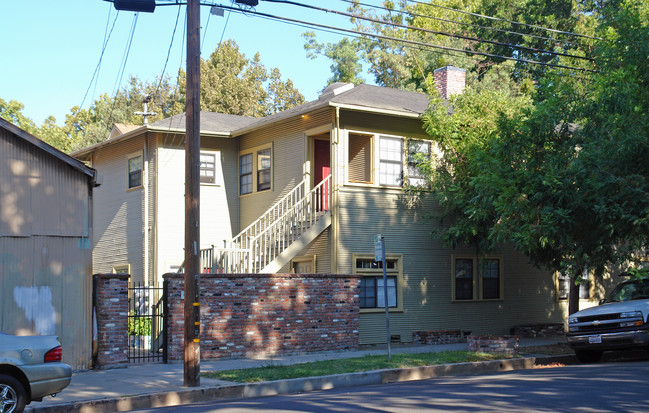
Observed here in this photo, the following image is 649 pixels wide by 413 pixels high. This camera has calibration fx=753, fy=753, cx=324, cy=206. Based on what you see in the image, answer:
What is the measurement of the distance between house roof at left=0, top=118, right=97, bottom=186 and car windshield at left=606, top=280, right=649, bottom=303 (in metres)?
12.2

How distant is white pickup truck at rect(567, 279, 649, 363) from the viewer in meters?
15.7

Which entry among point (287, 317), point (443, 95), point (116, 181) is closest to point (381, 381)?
point (287, 317)

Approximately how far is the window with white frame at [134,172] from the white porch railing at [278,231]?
5.51 metres

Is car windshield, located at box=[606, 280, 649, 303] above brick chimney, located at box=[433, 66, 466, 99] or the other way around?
the other way around

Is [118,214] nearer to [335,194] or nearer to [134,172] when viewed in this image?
[134,172]

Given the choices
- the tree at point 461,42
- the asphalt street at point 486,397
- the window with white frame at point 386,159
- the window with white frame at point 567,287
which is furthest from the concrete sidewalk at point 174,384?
the tree at point 461,42

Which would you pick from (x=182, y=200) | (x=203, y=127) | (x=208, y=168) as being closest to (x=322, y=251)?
(x=208, y=168)

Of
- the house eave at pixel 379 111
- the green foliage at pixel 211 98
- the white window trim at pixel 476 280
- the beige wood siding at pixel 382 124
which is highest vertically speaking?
the green foliage at pixel 211 98

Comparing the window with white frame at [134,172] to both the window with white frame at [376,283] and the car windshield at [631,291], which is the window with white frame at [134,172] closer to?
the window with white frame at [376,283]

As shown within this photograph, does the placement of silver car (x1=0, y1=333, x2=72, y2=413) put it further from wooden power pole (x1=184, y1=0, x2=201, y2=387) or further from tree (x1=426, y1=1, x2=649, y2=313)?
tree (x1=426, y1=1, x2=649, y2=313)

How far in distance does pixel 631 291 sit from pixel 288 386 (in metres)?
9.10

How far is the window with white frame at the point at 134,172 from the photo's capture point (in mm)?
25609

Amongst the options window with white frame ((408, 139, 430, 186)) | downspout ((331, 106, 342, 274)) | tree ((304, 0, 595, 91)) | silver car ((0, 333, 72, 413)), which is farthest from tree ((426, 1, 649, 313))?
tree ((304, 0, 595, 91))

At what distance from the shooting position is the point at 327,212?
20625mm
